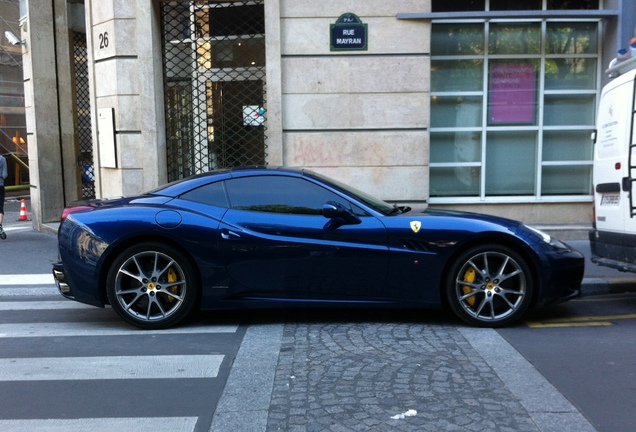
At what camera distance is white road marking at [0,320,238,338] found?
19.3ft

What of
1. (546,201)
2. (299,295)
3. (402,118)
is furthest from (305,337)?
(546,201)

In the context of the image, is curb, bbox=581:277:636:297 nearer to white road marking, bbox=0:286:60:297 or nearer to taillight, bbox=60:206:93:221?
taillight, bbox=60:206:93:221

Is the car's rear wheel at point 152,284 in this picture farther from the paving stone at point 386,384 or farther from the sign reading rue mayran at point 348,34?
the sign reading rue mayran at point 348,34

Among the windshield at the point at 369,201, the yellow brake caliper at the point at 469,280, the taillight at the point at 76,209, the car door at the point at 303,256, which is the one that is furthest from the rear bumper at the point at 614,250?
the taillight at the point at 76,209

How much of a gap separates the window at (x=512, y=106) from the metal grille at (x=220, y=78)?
3005 millimetres

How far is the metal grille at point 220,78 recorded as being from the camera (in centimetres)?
1123

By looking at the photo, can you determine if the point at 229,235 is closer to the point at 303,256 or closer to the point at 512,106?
the point at 303,256

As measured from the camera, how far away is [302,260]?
5.77 metres

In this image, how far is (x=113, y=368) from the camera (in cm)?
491

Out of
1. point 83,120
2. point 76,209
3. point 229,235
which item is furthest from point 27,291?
point 83,120

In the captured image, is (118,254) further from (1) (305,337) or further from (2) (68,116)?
(2) (68,116)

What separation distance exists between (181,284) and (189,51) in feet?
21.6

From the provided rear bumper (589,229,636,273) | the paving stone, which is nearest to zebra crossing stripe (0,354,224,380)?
the paving stone

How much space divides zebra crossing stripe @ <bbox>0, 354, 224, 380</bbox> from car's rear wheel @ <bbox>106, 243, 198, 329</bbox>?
0.74m
